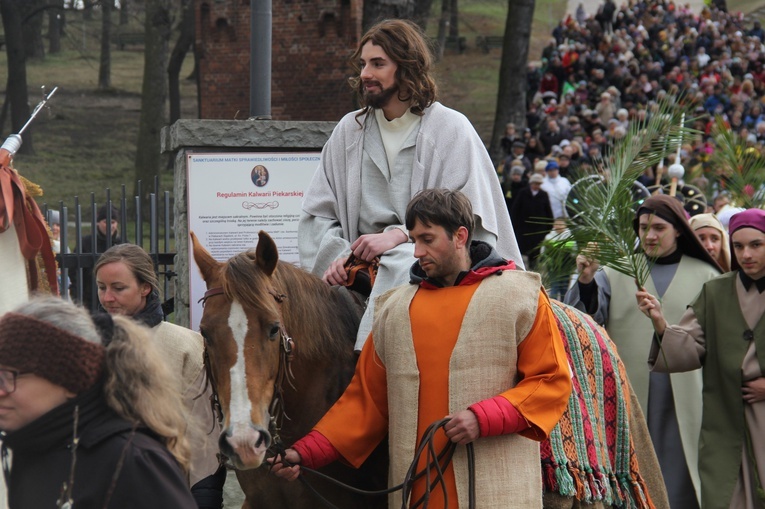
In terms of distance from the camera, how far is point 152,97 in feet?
81.9

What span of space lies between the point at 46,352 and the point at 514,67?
23.6 meters

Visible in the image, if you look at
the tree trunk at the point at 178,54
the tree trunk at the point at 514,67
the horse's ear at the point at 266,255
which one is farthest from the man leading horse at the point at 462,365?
the tree trunk at the point at 178,54

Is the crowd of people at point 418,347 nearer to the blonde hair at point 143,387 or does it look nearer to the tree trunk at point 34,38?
the blonde hair at point 143,387

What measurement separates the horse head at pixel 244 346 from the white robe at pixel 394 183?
0.79m

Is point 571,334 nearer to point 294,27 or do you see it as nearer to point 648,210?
point 648,210

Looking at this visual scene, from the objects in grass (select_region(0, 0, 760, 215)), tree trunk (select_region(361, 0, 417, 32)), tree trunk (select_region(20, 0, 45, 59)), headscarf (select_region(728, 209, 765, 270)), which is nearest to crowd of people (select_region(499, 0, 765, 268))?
tree trunk (select_region(361, 0, 417, 32))

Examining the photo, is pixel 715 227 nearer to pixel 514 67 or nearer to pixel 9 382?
pixel 9 382

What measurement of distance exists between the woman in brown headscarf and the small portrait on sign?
206 cm

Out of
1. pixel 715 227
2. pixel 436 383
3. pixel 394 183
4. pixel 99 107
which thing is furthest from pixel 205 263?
pixel 99 107

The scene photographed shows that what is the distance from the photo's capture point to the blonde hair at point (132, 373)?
9.35 ft

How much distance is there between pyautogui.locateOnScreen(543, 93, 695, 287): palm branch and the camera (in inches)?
236

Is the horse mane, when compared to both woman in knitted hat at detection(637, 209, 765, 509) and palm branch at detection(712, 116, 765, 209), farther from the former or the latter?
palm branch at detection(712, 116, 765, 209)

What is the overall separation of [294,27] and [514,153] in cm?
555

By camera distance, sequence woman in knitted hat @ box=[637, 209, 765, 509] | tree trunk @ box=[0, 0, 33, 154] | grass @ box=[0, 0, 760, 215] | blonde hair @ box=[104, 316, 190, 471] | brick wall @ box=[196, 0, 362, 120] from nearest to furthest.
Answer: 1. blonde hair @ box=[104, 316, 190, 471]
2. woman in knitted hat @ box=[637, 209, 765, 509]
3. brick wall @ box=[196, 0, 362, 120]
4. tree trunk @ box=[0, 0, 33, 154]
5. grass @ box=[0, 0, 760, 215]
